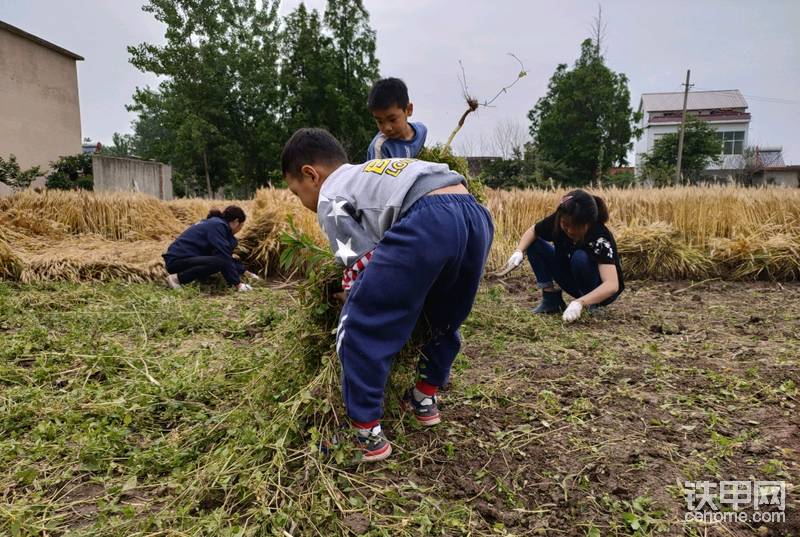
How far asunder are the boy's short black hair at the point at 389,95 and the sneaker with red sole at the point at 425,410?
164cm

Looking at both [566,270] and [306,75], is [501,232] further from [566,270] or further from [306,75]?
[306,75]

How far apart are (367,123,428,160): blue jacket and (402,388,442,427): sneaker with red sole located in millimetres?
1421

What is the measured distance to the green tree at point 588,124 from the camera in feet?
91.6

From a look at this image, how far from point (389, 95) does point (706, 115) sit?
53.9 metres

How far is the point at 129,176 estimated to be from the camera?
462 inches

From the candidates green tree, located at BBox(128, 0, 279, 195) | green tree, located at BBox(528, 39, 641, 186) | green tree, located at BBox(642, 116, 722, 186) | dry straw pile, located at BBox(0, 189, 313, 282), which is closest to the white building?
green tree, located at BBox(642, 116, 722, 186)

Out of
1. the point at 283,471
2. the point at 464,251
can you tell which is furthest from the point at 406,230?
the point at 283,471

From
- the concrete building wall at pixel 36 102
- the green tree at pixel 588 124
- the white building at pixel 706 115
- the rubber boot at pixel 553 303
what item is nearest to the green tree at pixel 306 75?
the concrete building wall at pixel 36 102

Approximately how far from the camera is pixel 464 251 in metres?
1.80

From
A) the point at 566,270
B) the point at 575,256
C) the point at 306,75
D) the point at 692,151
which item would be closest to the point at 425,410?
the point at 575,256

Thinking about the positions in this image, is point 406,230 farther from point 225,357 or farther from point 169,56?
point 169,56

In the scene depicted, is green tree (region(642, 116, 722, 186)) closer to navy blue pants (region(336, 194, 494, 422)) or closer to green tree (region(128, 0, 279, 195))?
green tree (region(128, 0, 279, 195))

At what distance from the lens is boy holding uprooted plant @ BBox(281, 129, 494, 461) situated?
5.55 feet

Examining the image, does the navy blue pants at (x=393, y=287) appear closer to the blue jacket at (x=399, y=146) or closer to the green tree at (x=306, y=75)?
the blue jacket at (x=399, y=146)
